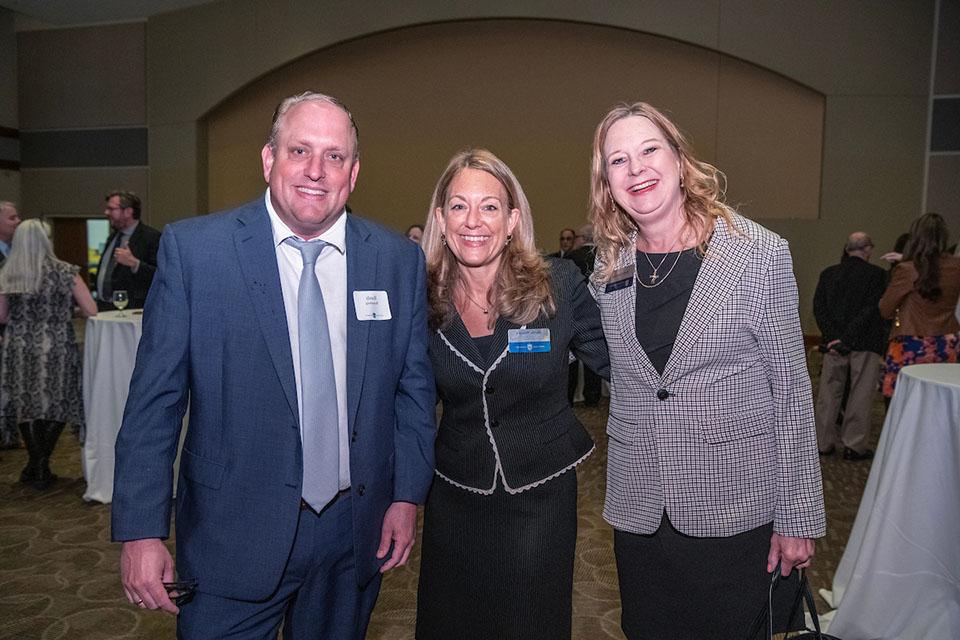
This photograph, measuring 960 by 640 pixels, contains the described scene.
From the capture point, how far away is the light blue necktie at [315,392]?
1566 mm

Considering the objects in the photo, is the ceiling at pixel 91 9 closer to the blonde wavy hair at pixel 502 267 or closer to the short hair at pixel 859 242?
the short hair at pixel 859 242

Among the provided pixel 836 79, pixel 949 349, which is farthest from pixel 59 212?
pixel 949 349

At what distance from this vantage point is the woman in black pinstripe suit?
1.98 m

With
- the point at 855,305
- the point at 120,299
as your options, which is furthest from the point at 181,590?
the point at 855,305

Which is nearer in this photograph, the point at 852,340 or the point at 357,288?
the point at 357,288

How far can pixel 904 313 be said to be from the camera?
488 cm

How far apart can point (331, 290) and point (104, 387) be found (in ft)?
11.0

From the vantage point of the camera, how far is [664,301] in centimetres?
177

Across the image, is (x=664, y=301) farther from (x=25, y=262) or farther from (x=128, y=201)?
(x=128, y=201)

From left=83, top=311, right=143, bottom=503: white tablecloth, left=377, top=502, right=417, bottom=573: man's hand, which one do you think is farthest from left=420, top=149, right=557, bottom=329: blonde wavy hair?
left=83, top=311, right=143, bottom=503: white tablecloth

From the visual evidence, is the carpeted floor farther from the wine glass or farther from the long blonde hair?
the long blonde hair

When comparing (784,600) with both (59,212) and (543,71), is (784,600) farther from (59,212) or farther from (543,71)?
(59,212)

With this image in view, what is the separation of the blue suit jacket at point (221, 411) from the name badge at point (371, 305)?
0.06 feet

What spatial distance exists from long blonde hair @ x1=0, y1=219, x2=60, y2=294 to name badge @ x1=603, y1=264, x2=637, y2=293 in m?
3.99
